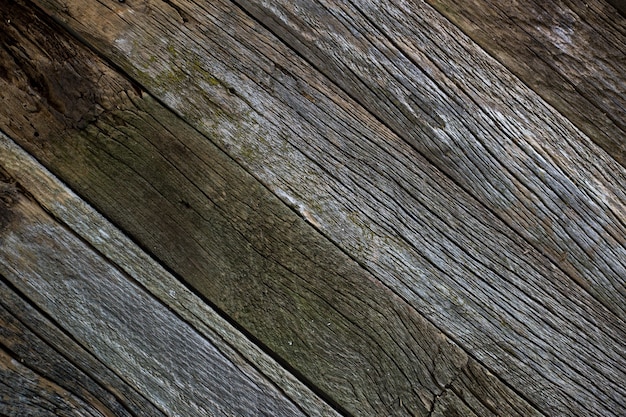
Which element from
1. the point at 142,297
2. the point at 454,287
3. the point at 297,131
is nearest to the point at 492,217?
the point at 454,287

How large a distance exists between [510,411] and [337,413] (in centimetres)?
51

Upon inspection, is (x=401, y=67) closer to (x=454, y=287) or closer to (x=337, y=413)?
(x=454, y=287)

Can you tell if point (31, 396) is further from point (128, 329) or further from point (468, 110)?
point (468, 110)

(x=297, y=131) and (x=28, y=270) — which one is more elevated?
(x=297, y=131)

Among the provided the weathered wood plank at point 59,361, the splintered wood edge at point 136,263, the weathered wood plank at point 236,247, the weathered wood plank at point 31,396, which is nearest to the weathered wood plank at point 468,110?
the weathered wood plank at point 236,247

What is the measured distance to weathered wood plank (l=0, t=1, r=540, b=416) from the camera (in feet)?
5.17

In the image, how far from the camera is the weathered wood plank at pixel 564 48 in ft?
5.30

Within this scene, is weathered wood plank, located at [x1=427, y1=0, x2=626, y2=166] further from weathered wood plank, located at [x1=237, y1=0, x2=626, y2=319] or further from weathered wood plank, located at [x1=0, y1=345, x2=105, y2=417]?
weathered wood plank, located at [x1=0, y1=345, x2=105, y2=417]

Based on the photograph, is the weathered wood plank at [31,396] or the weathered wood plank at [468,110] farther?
the weathered wood plank at [468,110]

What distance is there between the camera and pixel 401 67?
5.37 feet

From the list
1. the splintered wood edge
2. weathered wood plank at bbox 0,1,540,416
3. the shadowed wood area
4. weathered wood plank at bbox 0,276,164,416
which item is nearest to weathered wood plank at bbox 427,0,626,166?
the shadowed wood area

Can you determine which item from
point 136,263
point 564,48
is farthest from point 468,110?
point 136,263

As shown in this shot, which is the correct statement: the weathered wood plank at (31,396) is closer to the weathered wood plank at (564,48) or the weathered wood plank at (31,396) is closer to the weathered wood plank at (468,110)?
the weathered wood plank at (468,110)

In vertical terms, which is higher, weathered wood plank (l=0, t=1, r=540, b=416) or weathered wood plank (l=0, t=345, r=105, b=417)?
weathered wood plank (l=0, t=1, r=540, b=416)
